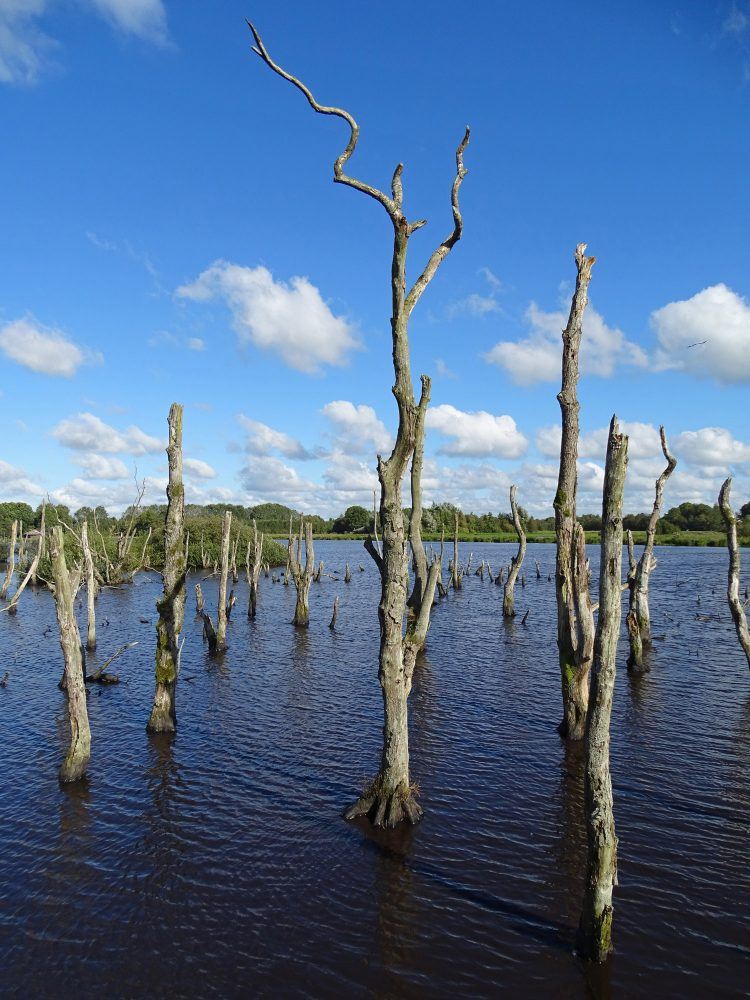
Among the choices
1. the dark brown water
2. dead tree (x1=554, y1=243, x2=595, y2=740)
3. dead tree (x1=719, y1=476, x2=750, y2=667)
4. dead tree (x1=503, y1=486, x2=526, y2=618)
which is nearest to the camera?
the dark brown water

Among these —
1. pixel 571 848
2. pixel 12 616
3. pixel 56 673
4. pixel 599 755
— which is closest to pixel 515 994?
pixel 599 755

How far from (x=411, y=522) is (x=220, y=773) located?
9.26m

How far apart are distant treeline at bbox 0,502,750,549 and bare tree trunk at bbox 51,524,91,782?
47.8m

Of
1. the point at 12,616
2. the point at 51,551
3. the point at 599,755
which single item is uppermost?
the point at 51,551

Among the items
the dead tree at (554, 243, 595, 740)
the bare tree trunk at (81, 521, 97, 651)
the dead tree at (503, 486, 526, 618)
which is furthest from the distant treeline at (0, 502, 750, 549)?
the dead tree at (554, 243, 595, 740)

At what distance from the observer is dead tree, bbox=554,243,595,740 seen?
13.6 meters

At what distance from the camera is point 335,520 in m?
150

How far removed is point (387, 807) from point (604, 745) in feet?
15.1

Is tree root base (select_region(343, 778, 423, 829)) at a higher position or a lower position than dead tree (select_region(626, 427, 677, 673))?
lower

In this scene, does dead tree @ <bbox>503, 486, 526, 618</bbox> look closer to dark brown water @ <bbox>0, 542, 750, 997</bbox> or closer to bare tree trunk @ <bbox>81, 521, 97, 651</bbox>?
dark brown water @ <bbox>0, 542, 750, 997</bbox>

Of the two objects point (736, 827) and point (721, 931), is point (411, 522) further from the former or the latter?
point (721, 931)

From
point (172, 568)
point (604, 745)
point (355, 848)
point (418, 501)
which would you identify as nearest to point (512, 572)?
point (418, 501)

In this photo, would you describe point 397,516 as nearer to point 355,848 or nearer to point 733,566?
point 355,848

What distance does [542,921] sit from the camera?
8.10 meters
